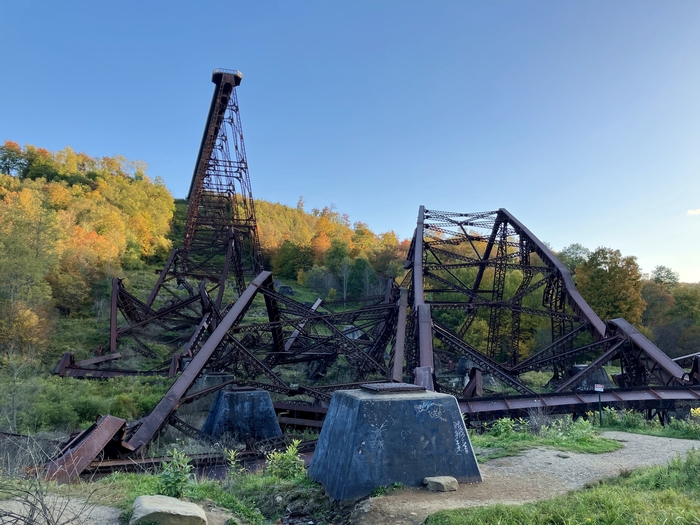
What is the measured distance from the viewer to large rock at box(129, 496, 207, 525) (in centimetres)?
380

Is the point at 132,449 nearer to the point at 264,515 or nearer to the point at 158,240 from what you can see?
the point at 264,515

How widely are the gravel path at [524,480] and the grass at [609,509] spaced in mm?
442

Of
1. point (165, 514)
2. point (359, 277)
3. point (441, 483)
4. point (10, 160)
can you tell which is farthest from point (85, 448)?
point (10, 160)

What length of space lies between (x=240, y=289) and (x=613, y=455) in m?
22.8

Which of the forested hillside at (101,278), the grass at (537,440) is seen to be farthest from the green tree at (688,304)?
the grass at (537,440)

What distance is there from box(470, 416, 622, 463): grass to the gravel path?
24 centimetres

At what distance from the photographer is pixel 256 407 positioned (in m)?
10.9

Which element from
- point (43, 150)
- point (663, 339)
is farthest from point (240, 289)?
point (43, 150)

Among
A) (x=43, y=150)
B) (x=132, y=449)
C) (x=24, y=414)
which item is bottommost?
(x=24, y=414)

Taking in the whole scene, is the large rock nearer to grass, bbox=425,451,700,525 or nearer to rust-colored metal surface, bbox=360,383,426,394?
grass, bbox=425,451,700,525

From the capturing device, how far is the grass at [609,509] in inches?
140

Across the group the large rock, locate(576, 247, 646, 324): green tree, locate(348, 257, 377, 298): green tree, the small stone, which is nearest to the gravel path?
the small stone

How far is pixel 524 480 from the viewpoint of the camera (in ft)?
17.8

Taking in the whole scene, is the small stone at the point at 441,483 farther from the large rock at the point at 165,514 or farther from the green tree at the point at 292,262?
the green tree at the point at 292,262
